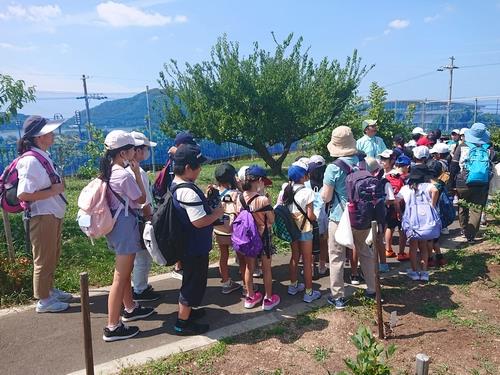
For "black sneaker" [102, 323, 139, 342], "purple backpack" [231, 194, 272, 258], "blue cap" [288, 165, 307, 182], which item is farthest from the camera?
"blue cap" [288, 165, 307, 182]

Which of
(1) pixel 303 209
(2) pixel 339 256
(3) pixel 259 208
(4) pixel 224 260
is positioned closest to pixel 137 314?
(4) pixel 224 260

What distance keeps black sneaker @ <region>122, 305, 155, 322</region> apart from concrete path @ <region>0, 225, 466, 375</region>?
7 cm

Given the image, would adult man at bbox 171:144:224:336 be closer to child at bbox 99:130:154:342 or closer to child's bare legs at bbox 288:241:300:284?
child at bbox 99:130:154:342

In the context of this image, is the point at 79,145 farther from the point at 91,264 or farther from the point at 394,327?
the point at 394,327

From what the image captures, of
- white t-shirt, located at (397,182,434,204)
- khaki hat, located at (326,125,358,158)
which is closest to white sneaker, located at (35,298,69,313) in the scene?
khaki hat, located at (326,125,358,158)

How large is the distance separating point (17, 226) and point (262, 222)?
14.6ft

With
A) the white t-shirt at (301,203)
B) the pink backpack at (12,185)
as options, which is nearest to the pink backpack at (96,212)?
the pink backpack at (12,185)

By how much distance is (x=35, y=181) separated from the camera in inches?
153

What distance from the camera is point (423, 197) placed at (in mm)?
4867

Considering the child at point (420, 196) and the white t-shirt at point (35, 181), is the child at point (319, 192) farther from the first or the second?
the white t-shirt at point (35, 181)

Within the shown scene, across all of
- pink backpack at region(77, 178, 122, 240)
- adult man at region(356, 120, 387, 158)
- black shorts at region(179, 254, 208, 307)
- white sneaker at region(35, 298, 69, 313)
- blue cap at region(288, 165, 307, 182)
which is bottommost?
white sneaker at region(35, 298, 69, 313)

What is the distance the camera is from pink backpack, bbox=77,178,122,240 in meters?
3.46

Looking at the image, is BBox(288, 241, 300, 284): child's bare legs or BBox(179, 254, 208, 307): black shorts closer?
BBox(179, 254, 208, 307): black shorts

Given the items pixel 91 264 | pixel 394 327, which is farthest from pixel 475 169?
pixel 91 264
